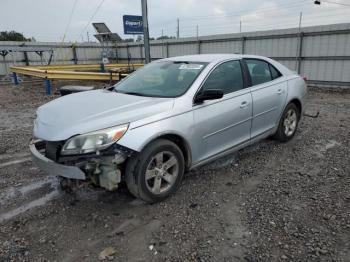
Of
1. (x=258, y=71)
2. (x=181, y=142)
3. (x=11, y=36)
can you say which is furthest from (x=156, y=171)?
(x=11, y=36)

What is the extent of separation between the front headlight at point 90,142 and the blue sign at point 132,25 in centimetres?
1045

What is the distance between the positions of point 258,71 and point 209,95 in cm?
161

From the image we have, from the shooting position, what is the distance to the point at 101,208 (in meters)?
3.55

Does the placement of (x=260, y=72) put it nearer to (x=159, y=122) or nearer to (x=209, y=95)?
(x=209, y=95)

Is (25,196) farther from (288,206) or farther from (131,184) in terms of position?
(288,206)

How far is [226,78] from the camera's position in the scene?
171 inches

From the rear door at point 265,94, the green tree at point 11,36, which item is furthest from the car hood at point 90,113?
the green tree at point 11,36

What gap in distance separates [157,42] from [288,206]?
680 inches

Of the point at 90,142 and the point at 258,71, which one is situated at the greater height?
the point at 258,71

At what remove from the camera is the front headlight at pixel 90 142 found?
3.06 metres

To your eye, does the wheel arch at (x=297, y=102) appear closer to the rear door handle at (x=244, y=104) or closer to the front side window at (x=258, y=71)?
the front side window at (x=258, y=71)

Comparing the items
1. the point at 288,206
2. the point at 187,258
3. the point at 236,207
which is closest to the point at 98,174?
the point at 187,258

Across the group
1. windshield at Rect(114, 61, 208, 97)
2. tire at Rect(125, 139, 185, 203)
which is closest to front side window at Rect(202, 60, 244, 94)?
windshield at Rect(114, 61, 208, 97)

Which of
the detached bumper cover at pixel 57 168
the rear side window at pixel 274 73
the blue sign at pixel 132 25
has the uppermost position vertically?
the blue sign at pixel 132 25
